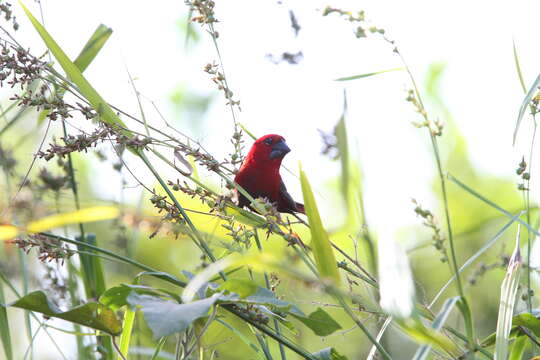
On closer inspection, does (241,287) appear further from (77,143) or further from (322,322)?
(77,143)

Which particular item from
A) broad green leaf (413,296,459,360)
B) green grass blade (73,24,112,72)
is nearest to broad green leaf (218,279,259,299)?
broad green leaf (413,296,459,360)

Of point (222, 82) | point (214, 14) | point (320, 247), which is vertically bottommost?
point (320, 247)

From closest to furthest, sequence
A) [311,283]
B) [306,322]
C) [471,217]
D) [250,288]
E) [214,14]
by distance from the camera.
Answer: [311,283] < [250,288] < [306,322] < [214,14] < [471,217]

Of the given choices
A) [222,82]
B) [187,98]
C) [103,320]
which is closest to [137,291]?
[103,320]

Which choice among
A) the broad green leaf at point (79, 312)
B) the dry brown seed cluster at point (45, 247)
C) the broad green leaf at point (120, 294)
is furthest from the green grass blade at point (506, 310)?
the dry brown seed cluster at point (45, 247)

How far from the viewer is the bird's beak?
3.18 m

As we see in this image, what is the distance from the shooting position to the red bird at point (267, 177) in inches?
120

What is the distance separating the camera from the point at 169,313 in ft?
3.32

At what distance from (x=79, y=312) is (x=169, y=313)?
22 cm

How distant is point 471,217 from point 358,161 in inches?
116

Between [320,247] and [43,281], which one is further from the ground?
[320,247]

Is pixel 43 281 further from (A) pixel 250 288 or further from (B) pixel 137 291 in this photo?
(A) pixel 250 288

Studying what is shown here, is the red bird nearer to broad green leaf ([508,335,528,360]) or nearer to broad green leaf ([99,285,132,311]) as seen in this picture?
broad green leaf ([508,335,528,360])

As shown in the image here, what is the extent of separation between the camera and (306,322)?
49.9 inches
